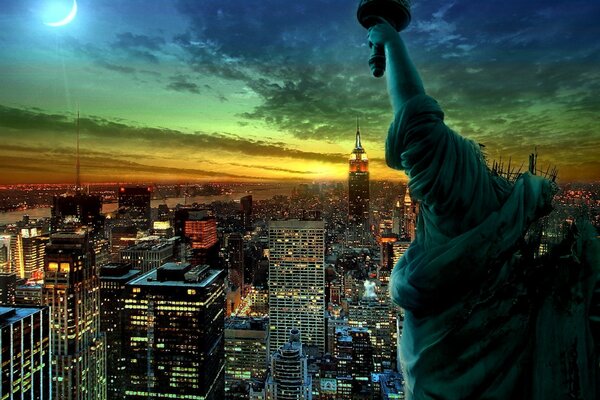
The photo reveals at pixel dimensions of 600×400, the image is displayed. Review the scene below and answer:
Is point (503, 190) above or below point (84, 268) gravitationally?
above

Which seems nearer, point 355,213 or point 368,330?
point 368,330

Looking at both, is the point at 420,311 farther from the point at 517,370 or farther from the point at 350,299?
the point at 350,299

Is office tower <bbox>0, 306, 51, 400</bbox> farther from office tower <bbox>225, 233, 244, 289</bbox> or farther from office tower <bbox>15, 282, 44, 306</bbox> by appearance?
office tower <bbox>225, 233, 244, 289</bbox>

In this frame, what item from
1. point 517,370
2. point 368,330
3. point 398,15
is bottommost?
point 368,330

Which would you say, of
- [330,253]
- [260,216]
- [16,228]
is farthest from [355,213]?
[16,228]

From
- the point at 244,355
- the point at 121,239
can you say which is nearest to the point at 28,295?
the point at 121,239

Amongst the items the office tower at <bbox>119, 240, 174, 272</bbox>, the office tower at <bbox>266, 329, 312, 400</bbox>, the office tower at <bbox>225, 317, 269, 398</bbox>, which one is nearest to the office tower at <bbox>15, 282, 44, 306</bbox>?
the office tower at <bbox>119, 240, 174, 272</bbox>
